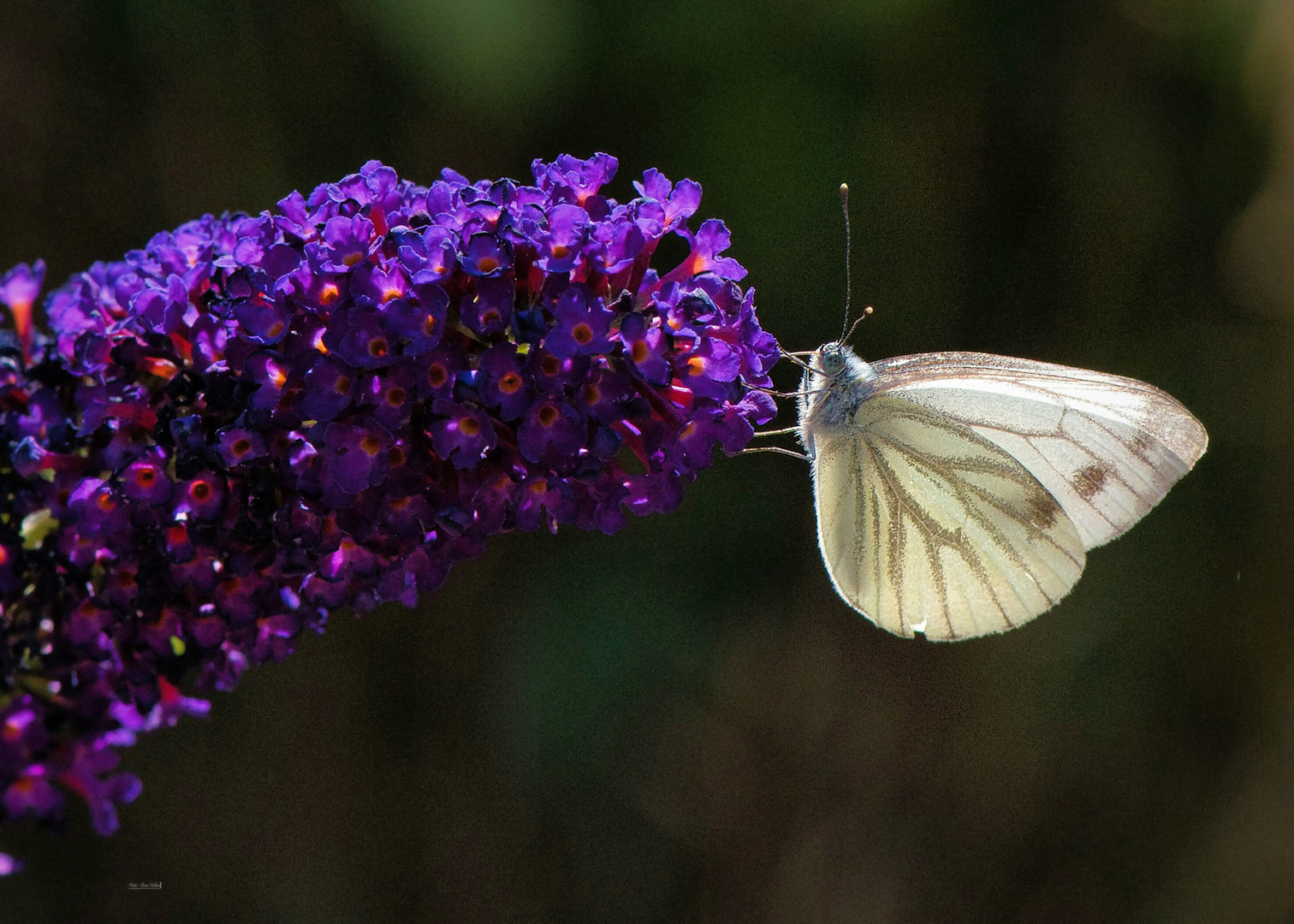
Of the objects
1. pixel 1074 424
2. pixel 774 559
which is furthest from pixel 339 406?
pixel 774 559

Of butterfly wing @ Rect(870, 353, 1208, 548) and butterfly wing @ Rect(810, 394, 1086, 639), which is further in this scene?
butterfly wing @ Rect(810, 394, 1086, 639)

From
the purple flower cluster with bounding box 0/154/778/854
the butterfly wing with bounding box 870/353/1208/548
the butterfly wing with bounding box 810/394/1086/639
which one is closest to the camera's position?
the purple flower cluster with bounding box 0/154/778/854

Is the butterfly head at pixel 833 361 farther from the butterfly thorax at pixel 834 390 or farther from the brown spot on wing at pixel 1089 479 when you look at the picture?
the brown spot on wing at pixel 1089 479

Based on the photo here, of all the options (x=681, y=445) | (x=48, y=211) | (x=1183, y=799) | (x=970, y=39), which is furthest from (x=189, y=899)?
(x=970, y=39)

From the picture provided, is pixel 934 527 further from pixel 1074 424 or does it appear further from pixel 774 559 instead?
pixel 774 559

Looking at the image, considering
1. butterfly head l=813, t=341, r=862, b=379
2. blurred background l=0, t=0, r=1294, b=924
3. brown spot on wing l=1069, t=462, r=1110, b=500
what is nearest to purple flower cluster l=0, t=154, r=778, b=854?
butterfly head l=813, t=341, r=862, b=379

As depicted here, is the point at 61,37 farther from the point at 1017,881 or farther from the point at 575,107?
the point at 1017,881

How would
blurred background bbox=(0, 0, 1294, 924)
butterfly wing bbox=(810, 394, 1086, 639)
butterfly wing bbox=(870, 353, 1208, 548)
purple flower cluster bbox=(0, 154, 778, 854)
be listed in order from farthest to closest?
blurred background bbox=(0, 0, 1294, 924), butterfly wing bbox=(810, 394, 1086, 639), butterfly wing bbox=(870, 353, 1208, 548), purple flower cluster bbox=(0, 154, 778, 854)

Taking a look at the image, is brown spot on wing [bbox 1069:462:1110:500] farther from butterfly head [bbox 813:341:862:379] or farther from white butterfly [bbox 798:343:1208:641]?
butterfly head [bbox 813:341:862:379]
